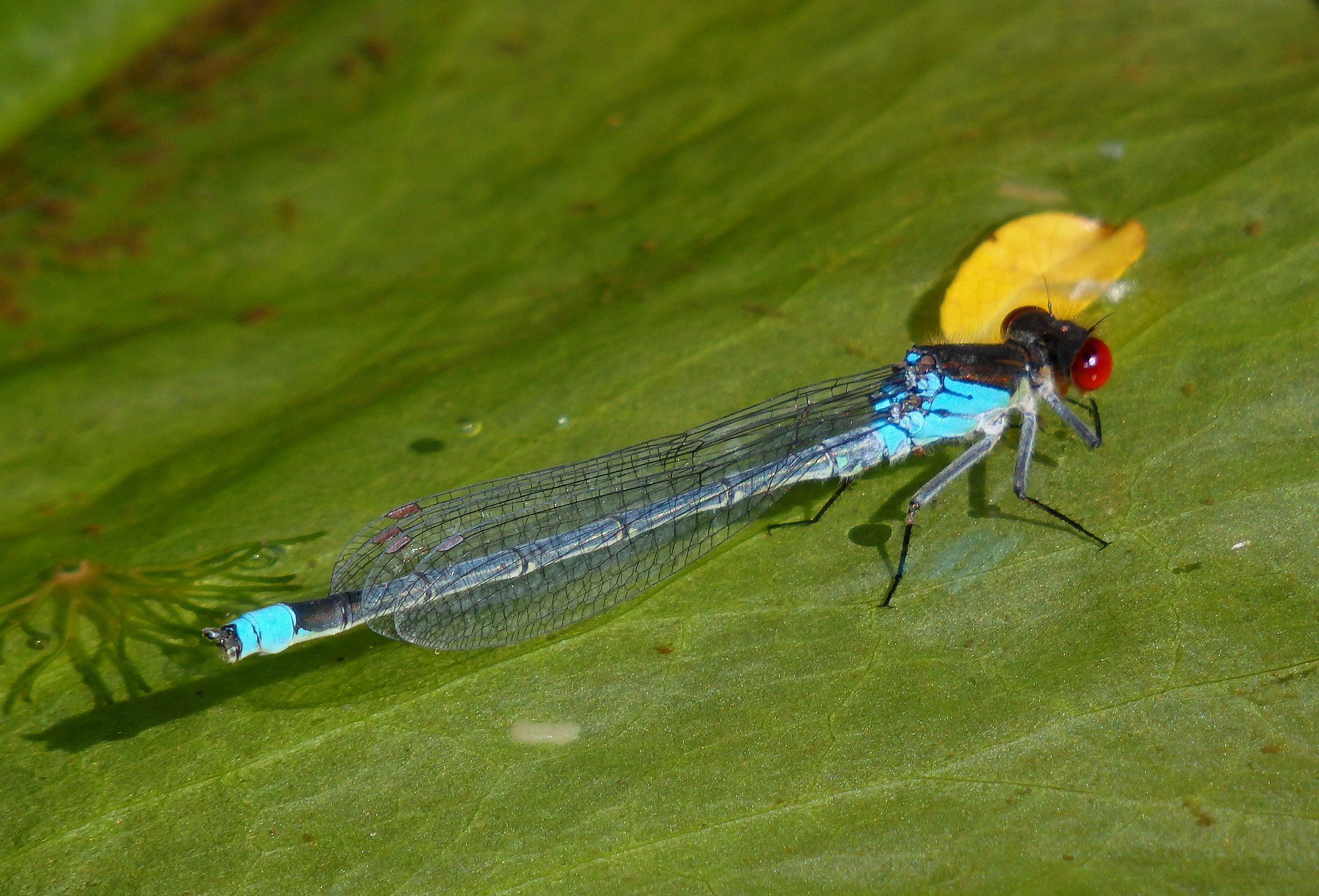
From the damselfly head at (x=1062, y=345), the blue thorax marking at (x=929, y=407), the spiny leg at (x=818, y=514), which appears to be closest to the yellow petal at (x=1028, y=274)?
the damselfly head at (x=1062, y=345)

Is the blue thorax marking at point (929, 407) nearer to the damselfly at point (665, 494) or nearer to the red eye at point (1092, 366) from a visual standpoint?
the damselfly at point (665, 494)

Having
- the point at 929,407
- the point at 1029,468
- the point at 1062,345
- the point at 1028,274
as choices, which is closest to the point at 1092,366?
the point at 1062,345

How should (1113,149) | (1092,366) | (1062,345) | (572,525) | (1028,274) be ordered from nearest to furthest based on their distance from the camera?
(1092,366) < (1062,345) < (572,525) < (1028,274) < (1113,149)

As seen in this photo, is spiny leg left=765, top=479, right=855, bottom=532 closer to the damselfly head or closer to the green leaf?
the green leaf

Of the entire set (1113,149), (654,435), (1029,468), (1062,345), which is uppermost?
(1113,149)

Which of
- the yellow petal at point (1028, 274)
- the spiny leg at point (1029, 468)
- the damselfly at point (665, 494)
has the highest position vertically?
the yellow petal at point (1028, 274)

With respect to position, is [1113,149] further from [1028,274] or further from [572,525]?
[572,525]

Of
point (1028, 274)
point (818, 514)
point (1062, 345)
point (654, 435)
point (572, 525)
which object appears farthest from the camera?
point (1028, 274)
